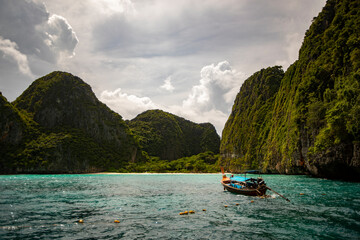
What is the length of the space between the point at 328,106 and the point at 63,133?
159m

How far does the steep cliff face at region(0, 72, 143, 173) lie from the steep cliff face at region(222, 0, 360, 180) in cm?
11624

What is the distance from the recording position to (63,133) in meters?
161

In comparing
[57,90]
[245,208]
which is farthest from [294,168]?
[57,90]

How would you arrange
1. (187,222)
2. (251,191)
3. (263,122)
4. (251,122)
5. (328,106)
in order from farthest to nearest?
(251,122) < (263,122) < (328,106) < (251,191) < (187,222)

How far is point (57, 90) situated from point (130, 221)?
194 metres

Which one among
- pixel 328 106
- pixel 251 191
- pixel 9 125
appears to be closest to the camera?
pixel 251 191

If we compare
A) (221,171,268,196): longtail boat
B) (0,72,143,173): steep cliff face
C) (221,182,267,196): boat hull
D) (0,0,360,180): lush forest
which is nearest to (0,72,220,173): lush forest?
(0,72,143,173): steep cliff face

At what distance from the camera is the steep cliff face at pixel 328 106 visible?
46.5m

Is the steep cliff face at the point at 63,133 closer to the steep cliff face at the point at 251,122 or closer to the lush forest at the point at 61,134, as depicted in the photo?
the lush forest at the point at 61,134

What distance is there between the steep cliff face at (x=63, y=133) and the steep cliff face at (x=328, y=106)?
11624 centimetres

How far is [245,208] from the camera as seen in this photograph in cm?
2370

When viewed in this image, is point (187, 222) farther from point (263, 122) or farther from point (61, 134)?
point (61, 134)

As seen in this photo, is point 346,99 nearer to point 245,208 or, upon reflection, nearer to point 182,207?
point 245,208

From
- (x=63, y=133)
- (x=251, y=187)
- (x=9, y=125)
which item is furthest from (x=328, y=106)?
(x=9, y=125)
